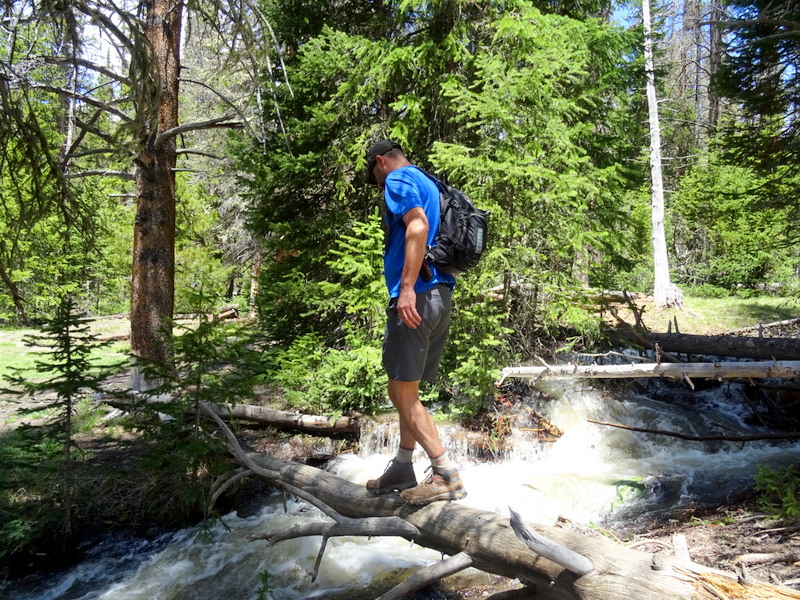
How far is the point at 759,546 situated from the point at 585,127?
634 cm

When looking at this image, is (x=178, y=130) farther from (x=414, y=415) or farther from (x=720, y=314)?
(x=720, y=314)

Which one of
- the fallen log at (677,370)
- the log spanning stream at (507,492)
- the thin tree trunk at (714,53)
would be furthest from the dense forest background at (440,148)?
the log spanning stream at (507,492)

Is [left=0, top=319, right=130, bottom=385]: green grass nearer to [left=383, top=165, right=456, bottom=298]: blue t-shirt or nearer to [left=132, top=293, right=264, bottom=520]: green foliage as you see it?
[left=132, top=293, right=264, bottom=520]: green foliage

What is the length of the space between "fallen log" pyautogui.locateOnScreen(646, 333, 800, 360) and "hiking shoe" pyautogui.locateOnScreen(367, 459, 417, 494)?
582 centimetres

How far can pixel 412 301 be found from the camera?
3439mm

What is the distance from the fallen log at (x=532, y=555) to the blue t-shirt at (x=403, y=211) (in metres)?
1.56

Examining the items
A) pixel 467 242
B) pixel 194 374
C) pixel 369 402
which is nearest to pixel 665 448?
pixel 369 402

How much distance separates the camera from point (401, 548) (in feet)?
18.1

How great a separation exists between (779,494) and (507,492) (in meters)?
2.81

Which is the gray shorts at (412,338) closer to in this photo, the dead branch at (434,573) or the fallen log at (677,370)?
the dead branch at (434,573)

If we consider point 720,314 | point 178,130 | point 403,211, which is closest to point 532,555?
point 403,211

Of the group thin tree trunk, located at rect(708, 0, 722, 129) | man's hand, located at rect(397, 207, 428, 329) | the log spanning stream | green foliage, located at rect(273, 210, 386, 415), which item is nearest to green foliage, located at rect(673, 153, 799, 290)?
thin tree trunk, located at rect(708, 0, 722, 129)

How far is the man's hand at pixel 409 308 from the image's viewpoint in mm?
3435

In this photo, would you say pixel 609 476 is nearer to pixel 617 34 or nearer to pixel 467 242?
pixel 467 242
